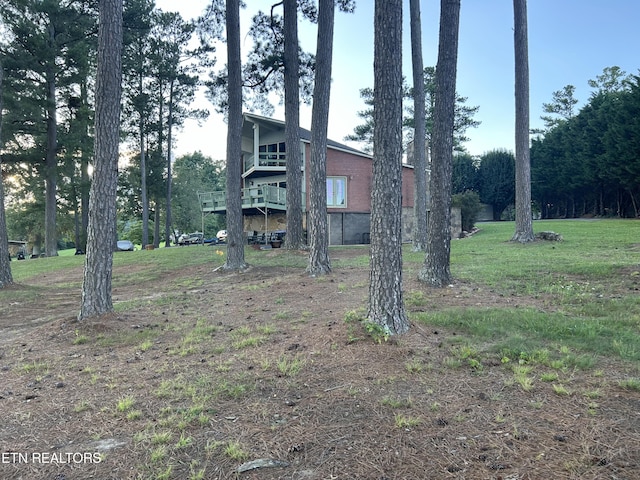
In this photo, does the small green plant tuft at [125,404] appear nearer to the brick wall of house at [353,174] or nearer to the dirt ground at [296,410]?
the dirt ground at [296,410]

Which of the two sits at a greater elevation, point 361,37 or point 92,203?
point 361,37

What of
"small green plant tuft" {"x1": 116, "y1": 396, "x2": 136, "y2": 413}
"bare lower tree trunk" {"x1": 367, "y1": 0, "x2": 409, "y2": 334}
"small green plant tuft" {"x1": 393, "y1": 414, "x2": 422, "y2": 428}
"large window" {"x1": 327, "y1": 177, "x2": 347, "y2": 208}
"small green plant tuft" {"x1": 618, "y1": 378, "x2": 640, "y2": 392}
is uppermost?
"large window" {"x1": 327, "y1": 177, "x2": 347, "y2": 208}

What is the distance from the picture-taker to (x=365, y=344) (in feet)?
14.1

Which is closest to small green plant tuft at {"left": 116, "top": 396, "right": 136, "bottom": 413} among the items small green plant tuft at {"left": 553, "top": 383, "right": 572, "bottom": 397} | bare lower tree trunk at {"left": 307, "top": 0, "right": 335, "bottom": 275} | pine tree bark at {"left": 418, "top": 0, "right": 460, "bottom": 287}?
small green plant tuft at {"left": 553, "top": 383, "right": 572, "bottom": 397}

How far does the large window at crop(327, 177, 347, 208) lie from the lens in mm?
23656

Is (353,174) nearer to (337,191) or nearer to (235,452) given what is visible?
(337,191)

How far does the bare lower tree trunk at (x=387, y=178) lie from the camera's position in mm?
4609

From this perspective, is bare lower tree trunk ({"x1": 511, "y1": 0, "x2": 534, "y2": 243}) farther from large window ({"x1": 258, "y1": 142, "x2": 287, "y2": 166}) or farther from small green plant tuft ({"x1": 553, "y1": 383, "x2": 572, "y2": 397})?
large window ({"x1": 258, "y1": 142, "x2": 287, "y2": 166})

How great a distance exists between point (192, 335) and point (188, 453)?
2939mm

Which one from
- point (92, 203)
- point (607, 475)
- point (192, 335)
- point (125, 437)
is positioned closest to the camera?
point (607, 475)

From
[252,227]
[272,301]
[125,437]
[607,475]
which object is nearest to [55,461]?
[125,437]

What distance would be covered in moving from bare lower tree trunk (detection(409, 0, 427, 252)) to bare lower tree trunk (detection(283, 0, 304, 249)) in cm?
428

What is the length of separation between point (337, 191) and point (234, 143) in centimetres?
1279

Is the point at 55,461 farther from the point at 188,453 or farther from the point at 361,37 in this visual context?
the point at 361,37
